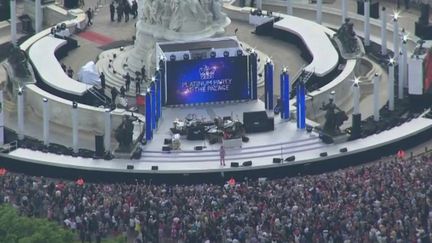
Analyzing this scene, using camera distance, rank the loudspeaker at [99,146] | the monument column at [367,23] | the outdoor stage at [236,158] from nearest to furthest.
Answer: the outdoor stage at [236,158] < the loudspeaker at [99,146] < the monument column at [367,23]

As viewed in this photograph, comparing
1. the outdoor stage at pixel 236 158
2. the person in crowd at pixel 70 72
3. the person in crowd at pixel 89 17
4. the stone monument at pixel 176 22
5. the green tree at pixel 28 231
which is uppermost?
the stone monument at pixel 176 22

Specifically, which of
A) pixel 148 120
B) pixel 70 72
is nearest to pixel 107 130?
pixel 148 120

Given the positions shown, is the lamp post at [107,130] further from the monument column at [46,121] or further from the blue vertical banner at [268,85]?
the blue vertical banner at [268,85]

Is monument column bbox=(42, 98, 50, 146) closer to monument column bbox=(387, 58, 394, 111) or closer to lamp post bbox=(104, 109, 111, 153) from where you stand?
lamp post bbox=(104, 109, 111, 153)

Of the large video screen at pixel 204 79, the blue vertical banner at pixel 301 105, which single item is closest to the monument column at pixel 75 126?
the large video screen at pixel 204 79

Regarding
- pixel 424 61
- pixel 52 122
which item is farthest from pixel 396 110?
pixel 52 122

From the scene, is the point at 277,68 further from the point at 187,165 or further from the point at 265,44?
the point at 187,165
